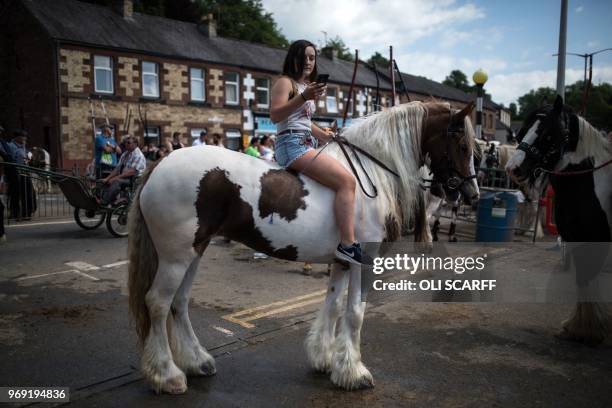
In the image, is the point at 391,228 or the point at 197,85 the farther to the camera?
the point at 197,85

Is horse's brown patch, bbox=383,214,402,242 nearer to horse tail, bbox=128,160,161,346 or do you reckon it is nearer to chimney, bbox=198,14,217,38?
horse tail, bbox=128,160,161,346

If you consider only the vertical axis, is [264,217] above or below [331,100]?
below

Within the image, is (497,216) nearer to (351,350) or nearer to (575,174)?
(575,174)

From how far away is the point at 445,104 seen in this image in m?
3.88

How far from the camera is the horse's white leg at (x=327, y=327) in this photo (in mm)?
3777

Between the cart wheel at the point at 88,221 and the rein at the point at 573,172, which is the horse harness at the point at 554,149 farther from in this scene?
the cart wheel at the point at 88,221

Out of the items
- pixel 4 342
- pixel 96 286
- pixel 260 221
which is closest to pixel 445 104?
pixel 260 221

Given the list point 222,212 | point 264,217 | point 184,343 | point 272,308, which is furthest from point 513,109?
point 184,343

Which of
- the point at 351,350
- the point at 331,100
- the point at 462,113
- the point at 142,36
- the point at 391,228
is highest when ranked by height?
the point at 142,36

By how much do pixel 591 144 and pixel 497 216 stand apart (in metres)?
4.52

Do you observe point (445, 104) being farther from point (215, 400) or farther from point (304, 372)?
point (215, 400)

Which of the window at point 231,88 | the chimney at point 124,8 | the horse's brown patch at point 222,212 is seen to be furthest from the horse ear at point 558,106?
the chimney at point 124,8

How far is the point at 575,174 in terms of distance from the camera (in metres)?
4.41

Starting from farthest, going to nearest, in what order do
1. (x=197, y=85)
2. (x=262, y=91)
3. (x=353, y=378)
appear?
(x=262, y=91)
(x=197, y=85)
(x=353, y=378)
